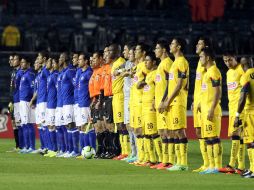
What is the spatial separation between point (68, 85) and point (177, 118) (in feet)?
19.1

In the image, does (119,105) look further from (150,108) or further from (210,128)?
(210,128)

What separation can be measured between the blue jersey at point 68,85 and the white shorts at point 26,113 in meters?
1.99

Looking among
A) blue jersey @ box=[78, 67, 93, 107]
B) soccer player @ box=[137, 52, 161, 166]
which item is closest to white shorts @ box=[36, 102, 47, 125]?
blue jersey @ box=[78, 67, 93, 107]

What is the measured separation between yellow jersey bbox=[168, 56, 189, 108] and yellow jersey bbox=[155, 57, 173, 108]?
34 centimetres

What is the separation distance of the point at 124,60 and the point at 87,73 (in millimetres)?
1335

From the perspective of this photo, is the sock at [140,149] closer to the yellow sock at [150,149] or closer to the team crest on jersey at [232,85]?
the yellow sock at [150,149]

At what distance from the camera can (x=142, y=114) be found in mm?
19828

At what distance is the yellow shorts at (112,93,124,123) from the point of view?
21.8 metres

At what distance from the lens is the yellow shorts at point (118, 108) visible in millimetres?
21766

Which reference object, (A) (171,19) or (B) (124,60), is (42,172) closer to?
(B) (124,60)

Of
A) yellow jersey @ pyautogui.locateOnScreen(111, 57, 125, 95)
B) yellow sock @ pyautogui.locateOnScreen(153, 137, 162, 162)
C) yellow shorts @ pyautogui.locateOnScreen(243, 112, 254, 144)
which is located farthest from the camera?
yellow jersey @ pyautogui.locateOnScreen(111, 57, 125, 95)

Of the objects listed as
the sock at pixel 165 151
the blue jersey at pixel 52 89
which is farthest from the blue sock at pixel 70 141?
the sock at pixel 165 151

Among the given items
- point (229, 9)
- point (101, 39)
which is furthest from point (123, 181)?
point (229, 9)

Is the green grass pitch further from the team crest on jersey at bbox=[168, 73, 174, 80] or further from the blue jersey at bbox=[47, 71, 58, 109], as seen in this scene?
the blue jersey at bbox=[47, 71, 58, 109]
